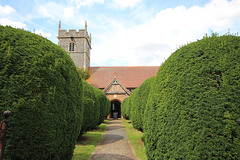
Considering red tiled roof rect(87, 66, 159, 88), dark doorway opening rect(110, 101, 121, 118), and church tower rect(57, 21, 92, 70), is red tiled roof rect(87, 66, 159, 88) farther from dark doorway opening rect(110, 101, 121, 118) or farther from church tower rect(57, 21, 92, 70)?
dark doorway opening rect(110, 101, 121, 118)

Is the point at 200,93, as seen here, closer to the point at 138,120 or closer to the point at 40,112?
the point at 40,112

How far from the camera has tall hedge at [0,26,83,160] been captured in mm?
2525

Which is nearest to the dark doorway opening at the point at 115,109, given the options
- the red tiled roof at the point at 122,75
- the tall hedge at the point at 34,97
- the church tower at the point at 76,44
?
the red tiled roof at the point at 122,75

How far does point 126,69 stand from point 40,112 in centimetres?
3192

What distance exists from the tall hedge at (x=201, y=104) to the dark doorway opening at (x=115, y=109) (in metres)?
26.4

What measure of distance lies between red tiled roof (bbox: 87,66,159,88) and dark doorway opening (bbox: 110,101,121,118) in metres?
4.03

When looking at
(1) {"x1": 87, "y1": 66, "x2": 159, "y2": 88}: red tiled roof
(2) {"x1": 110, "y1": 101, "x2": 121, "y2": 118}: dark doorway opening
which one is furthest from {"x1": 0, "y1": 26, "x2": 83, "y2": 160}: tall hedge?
(1) {"x1": 87, "y1": 66, "x2": 159, "y2": 88}: red tiled roof

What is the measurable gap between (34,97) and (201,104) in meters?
2.91

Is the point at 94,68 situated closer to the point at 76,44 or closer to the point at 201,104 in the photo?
the point at 76,44

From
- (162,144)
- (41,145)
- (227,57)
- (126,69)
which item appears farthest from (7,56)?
(126,69)

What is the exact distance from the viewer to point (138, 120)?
9.61m

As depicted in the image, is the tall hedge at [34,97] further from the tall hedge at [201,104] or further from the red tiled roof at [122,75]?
the red tiled roof at [122,75]

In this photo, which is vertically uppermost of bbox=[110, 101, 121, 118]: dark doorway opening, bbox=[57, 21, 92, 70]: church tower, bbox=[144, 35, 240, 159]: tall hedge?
bbox=[57, 21, 92, 70]: church tower

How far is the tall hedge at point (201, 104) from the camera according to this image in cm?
246
